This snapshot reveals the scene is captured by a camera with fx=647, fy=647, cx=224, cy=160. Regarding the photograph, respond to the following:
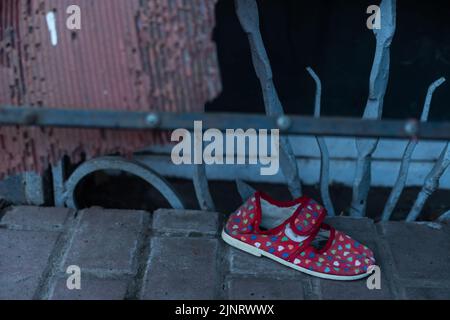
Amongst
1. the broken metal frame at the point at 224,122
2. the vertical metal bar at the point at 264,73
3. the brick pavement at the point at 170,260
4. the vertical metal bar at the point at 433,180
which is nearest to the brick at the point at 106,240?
the brick pavement at the point at 170,260

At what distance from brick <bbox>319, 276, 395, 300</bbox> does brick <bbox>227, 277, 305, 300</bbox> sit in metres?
0.06

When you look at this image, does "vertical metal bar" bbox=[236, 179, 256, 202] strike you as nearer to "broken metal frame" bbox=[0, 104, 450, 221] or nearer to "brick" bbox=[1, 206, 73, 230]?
"brick" bbox=[1, 206, 73, 230]

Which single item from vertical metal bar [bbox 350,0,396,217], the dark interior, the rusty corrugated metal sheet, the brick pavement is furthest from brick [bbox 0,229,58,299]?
vertical metal bar [bbox 350,0,396,217]

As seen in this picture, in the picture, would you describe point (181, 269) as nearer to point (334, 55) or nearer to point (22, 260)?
point (22, 260)

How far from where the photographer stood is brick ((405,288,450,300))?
1.67 meters

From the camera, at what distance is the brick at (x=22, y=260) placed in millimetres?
1651

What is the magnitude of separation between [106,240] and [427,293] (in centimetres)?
88

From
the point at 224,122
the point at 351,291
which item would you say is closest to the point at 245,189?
the point at 351,291

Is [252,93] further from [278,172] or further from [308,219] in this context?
[308,219]

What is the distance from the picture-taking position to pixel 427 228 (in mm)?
1939

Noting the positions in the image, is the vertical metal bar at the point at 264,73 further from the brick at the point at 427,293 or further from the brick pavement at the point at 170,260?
the brick at the point at 427,293
